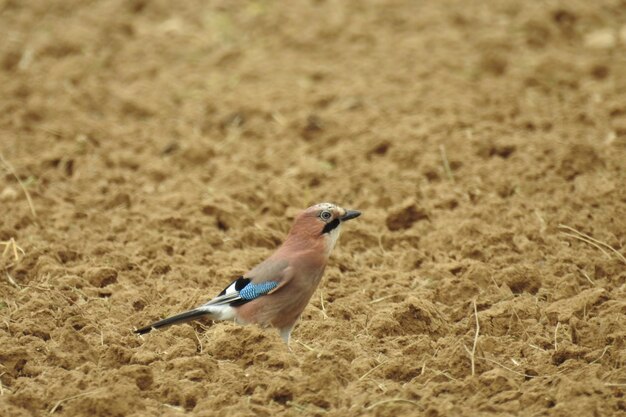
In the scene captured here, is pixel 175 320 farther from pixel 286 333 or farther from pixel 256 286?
pixel 286 333

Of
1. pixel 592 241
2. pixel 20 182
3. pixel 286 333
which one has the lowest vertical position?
pixel 592 241

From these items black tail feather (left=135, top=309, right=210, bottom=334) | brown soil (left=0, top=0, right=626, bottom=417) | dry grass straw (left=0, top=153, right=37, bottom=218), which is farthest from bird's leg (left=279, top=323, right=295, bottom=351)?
dry grass straw (left=0, top=153, right=37, bottom=218)

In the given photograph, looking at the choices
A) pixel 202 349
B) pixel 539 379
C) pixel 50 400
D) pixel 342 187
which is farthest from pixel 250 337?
pixel 342 187

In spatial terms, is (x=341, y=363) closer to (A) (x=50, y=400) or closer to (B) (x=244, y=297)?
(B) (x=244, y=297)

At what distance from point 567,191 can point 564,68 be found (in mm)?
2733

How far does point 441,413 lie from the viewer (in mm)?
4883

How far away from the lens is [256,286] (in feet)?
19.3

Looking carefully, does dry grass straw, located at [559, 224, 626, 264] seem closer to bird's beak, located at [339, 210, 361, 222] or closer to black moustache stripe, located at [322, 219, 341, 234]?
bird's beak, located at [339, 210, 361, 222]

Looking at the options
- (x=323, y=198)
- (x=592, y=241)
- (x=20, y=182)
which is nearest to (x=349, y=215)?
(x=592, y=241)

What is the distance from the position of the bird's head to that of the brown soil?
50cm

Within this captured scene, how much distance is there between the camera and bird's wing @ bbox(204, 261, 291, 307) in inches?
230

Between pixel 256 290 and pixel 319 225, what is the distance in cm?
54

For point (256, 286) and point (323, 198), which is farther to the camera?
point (323, 198)

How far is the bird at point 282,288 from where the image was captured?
582 centimetres
